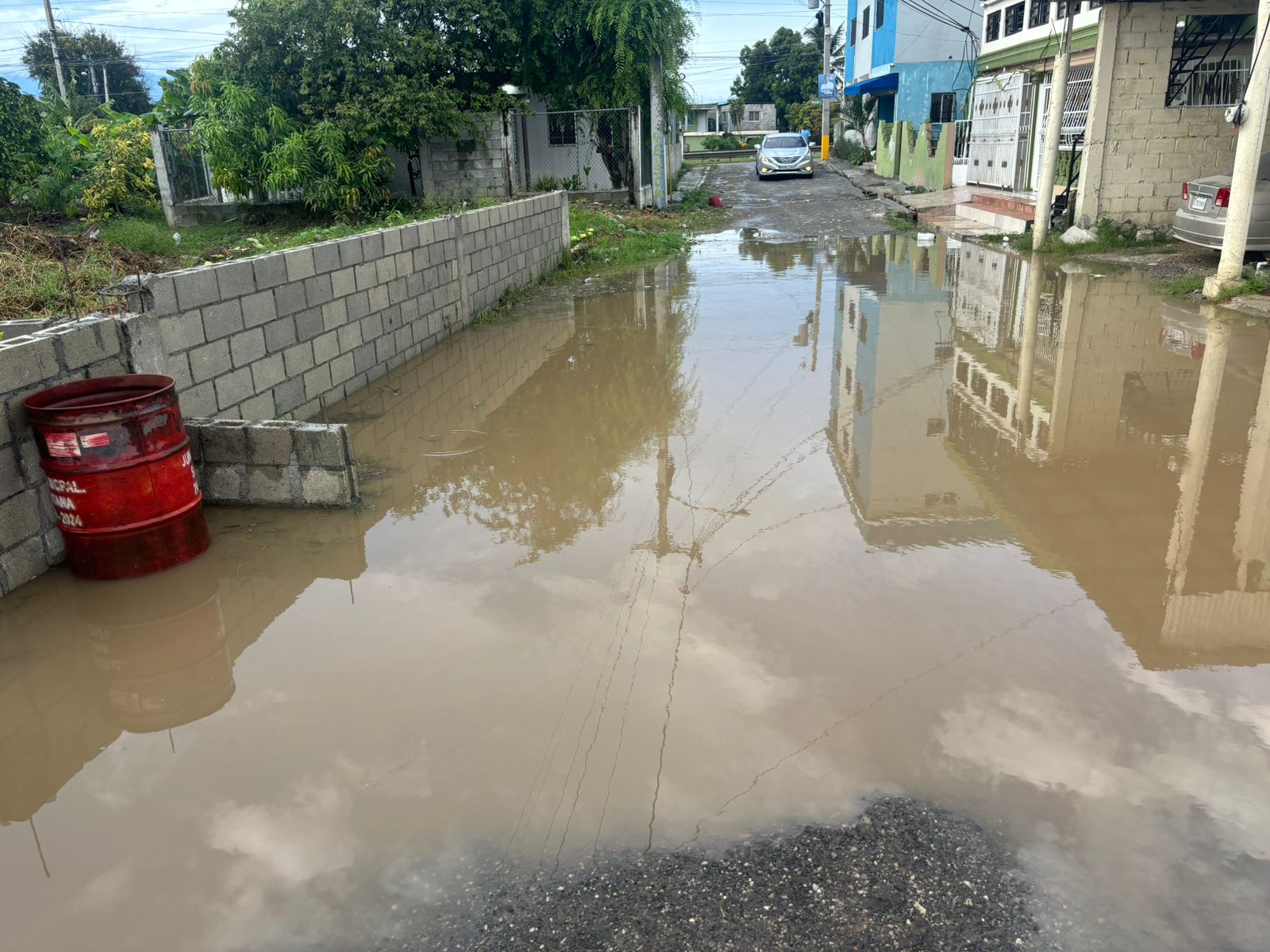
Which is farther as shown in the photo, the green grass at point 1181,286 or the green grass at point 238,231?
the green grass at point 238,231

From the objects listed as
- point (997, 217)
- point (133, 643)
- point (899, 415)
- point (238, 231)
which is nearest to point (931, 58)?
point (997, 217)

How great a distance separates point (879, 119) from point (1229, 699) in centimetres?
3872

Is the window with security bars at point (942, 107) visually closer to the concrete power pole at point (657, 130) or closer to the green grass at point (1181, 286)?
the concrete power pole at point (657, 130)

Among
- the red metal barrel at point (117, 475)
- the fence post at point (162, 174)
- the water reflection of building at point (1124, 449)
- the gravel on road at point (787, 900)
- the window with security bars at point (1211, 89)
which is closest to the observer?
the gravel on road at point (787, 900)

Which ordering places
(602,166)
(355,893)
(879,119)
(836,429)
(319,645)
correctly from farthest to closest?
(879,119) < (602,166) < (836,429) < (319,645) < (355,893)

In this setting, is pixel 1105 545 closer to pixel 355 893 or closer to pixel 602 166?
pixel 355 893

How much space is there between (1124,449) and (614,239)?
41.3 ft

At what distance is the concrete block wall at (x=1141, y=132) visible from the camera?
1422 cm

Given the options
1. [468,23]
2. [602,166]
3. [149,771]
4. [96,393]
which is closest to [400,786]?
[149,771]

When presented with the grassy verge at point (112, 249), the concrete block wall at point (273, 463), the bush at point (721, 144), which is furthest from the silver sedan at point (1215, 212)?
the bush at point (721, 144)

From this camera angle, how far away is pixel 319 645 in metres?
4.13

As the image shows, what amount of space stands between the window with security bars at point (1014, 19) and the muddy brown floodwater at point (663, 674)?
1890 centimetres

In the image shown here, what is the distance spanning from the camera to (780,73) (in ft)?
227

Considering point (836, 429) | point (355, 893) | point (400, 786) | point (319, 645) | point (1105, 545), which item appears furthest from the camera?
point (836, 429)
